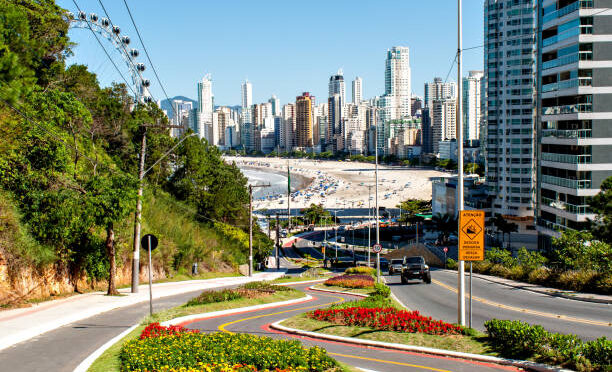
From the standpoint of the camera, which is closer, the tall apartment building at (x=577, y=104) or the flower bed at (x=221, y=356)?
the flower bed at (x=221, y=356)

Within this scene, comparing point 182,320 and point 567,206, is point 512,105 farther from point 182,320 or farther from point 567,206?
point 182,320

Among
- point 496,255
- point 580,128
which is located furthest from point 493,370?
point 580,128

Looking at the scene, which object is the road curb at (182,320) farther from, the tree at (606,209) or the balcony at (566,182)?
the balcony at (566,182)

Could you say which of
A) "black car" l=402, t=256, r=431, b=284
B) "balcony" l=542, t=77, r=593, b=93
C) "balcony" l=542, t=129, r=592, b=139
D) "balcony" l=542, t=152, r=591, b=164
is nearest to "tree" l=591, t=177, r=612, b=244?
"black car" l=402, t=256, r=431, b=284

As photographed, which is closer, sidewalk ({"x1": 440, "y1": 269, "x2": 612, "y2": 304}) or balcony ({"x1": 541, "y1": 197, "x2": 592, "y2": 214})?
sidewalk ({"x1": 440, "y1": 269, "x2": 612, "y2": 304})

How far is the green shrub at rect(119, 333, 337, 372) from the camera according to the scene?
10.2 m

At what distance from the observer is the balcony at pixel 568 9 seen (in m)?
43.4

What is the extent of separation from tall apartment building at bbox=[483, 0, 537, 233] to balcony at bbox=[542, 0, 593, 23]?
162ft

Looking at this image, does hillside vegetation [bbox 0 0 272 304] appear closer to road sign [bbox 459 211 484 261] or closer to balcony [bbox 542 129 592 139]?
road sign [bbox 459 211 484 261]

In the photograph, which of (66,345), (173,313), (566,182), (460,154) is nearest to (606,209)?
(566,182)

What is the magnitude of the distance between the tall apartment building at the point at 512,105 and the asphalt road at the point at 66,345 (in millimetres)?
87082

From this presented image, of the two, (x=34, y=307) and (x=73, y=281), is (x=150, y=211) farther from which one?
(x=34, y=307)

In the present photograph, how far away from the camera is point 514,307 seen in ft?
70.7

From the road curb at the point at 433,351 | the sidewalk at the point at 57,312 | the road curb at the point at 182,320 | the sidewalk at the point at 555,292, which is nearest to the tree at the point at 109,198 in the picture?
the sidewalk at the point at 57,312
